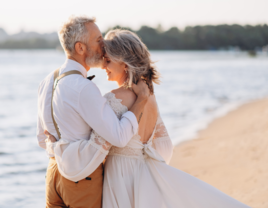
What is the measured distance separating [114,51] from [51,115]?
24.6 inches

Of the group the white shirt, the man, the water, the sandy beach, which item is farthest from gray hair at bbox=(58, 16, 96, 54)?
the sandy beach

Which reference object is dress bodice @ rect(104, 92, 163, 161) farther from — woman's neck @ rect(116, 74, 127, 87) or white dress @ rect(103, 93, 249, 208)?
woman's neck @ rect(116, 74, 127, 87)

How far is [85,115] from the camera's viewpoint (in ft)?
6.77

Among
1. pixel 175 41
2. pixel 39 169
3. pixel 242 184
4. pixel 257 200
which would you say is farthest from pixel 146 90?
pixel 175 41

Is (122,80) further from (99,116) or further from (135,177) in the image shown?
(135,177)

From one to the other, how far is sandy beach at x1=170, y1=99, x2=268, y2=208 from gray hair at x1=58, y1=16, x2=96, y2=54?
296 cm

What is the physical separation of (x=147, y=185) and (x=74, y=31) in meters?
1.18

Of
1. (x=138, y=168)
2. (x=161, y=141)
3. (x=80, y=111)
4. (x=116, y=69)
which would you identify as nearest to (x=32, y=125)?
(x=161, y=141)

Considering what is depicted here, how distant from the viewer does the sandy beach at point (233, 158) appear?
4613mm

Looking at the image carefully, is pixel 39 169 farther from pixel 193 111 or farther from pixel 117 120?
pixel 193 111

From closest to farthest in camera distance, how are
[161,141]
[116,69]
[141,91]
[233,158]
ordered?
1. [141,91]
2. [116,69]
3. [161,141]
4. [233,158]

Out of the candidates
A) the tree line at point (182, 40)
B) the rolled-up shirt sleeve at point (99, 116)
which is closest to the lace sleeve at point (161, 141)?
the rolled-up shirt sleeve at point (99, 116)

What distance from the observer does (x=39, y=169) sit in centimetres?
627

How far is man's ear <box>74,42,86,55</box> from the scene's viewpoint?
2344mm
